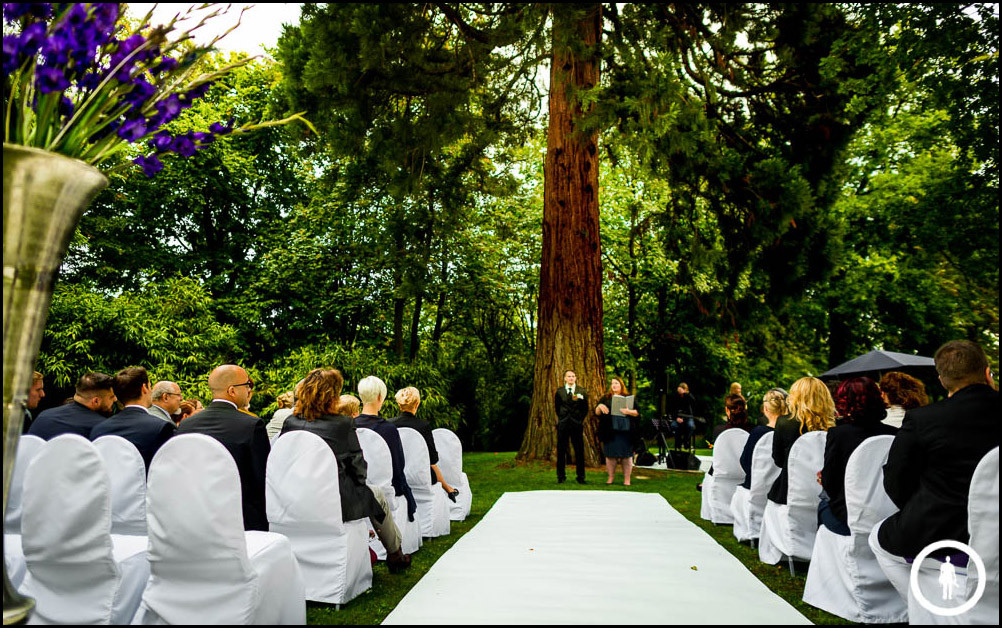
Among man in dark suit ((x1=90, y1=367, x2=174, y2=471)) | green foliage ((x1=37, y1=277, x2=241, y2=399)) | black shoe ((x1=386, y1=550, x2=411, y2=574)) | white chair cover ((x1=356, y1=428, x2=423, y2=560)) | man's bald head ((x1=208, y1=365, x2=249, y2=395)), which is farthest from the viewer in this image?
green foliage ((x1=37, y1=277, x2=241, y2=399))

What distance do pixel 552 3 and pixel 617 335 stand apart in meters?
17.5

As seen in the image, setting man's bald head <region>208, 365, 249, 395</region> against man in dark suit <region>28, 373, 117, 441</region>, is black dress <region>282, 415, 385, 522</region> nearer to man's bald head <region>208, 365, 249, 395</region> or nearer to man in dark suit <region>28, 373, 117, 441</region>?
man's bald head <region>208, 365, 249, 395</region>

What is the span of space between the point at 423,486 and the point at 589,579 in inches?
93.4

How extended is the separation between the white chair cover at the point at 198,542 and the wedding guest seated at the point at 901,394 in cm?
475

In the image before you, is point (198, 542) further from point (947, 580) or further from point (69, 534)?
point (947, 580)

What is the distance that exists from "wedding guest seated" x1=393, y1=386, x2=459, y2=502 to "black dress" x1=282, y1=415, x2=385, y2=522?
5.37ft

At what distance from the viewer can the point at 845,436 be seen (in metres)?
4.27

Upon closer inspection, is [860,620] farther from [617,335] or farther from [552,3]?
[617,335]

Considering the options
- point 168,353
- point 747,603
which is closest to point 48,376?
point 168,353

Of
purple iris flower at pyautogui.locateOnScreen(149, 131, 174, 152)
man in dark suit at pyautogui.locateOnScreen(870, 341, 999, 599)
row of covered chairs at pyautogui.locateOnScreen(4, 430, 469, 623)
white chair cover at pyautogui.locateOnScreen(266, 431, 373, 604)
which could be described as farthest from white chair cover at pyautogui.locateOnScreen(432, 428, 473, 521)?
purple iris flower at pyautogui.locateOnScreen(149, 131, 174, 152)

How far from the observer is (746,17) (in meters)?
11.1

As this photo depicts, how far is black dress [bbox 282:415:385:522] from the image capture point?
14.8 ft

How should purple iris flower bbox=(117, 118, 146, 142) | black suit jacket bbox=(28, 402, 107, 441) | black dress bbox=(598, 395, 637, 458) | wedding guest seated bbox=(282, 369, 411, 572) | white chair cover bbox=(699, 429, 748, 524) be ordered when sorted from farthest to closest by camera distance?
black dress bbox=(598, 395, 637, 458) < white chair cover bbox=(699, 429, 748, 524) < black suit jacket bbox=(28, 402, 107, 441) < wedding guest seated bbox=(282, 369, 411, 572) < purple iris flower bbox=(117, 118, 146, 142)

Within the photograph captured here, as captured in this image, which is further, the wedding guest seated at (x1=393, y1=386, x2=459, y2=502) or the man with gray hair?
the wedding guest seated at (x1=393, y1=386, x2=459, y2=502)
